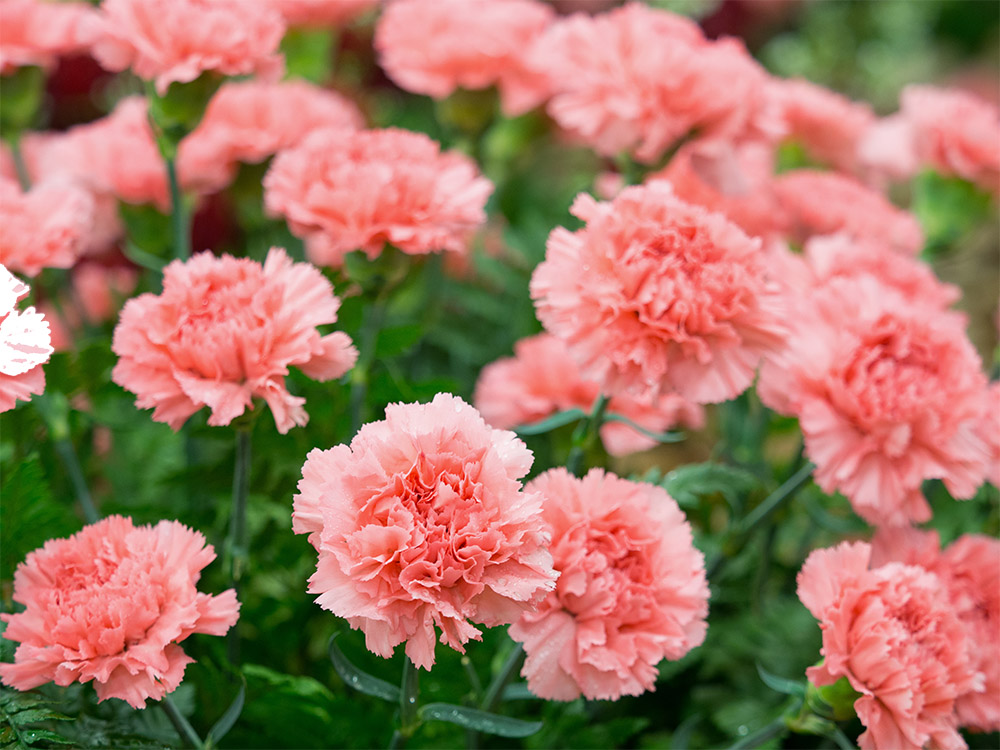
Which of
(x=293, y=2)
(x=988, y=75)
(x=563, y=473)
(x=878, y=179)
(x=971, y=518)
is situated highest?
(x=293, y=2)

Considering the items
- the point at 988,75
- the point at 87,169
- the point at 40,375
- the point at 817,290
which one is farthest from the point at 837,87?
the point at 40,375

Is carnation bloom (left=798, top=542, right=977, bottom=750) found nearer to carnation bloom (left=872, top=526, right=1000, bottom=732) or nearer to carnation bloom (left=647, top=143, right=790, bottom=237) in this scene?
carnation bloom (left=872, top=526, right=1000, bottom=732)

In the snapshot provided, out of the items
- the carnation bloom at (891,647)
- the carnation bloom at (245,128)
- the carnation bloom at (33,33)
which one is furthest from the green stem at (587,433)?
the carnation bloom at (33,33)

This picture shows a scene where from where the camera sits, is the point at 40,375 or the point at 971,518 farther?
the point at 971,518

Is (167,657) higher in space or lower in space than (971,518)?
higher

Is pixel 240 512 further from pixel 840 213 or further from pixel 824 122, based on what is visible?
pixel 824 122

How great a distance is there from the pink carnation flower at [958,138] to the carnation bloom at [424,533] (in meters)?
0.71

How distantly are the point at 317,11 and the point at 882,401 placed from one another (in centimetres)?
77

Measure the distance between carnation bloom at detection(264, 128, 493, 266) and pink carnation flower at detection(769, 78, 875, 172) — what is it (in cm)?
52

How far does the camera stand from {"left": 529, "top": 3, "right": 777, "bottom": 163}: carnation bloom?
72 cm

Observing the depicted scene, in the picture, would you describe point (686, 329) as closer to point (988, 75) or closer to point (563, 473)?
point (563, 473)

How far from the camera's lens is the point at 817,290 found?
64cm

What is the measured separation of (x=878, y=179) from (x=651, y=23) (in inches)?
22.9

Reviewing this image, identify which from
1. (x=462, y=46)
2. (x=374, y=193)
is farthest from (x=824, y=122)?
(x=374, y=193)
